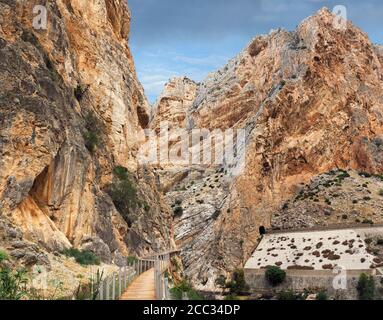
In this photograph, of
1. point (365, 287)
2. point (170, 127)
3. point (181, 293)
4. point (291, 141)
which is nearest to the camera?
point (181, 293)

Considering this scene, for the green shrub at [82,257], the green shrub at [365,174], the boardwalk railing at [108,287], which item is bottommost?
the boardwalk railing at [108,287]

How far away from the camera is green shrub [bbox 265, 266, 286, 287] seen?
60.7 meters

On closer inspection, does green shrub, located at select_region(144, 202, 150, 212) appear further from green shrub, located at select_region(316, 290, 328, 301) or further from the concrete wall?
the concrete wall

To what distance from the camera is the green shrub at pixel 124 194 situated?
36050 millimetres

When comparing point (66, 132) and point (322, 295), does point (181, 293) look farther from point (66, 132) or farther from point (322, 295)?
point (322, 295)

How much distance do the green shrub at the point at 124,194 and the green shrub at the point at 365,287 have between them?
88.7 ft

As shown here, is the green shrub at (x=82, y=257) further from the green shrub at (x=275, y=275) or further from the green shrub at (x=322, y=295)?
the green shrub at (x=275, y=275)

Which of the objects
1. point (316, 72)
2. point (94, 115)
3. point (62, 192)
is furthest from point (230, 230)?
point (62, 192)

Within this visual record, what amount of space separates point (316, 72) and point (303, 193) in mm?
23322

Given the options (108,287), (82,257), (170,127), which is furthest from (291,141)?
(108,287)

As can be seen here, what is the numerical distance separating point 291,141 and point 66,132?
2511 inches

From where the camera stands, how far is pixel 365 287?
5025cm

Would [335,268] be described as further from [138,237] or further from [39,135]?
[39,135]

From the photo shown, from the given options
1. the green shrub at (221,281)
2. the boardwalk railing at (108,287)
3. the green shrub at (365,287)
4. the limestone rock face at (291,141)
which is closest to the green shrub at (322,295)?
the green shrub at (365,287)
